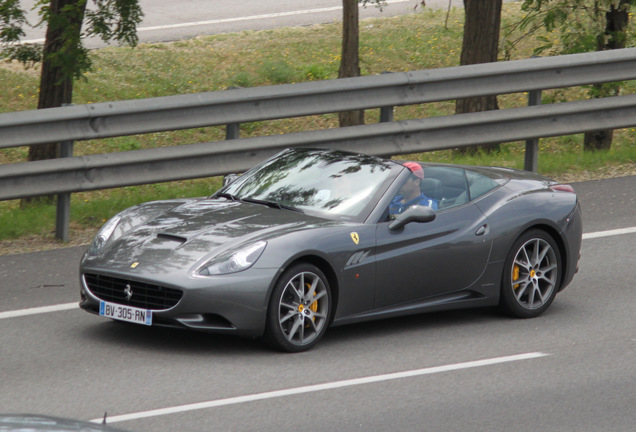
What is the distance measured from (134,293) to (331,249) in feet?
4.36

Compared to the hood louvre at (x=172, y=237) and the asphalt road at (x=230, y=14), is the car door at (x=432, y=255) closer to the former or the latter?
the hood louvre at (x=172, y=237)

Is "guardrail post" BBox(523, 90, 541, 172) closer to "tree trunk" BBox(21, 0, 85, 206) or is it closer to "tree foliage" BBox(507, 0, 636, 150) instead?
"tree foliage" BBox(507, 0, 636, 150)

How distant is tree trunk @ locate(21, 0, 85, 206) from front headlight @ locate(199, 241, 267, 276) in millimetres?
5980

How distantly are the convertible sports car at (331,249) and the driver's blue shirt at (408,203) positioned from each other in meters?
0.01

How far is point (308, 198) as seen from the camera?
8.31 meters

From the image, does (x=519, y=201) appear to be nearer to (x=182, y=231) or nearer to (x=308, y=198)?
(x=308, y=198)

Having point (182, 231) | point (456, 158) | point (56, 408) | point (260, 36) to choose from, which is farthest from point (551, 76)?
point (260, 36)

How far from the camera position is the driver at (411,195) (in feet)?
26.9

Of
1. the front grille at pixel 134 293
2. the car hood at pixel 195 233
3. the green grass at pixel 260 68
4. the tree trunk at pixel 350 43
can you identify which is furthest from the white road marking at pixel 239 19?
the front grille at pixel 134 293

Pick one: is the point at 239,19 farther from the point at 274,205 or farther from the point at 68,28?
the point at 274,205

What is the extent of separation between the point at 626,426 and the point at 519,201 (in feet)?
8.99

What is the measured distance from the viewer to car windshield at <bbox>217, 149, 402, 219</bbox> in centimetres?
820

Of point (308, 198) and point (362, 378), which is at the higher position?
point (308, 198)

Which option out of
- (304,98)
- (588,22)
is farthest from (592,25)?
(304,98)
